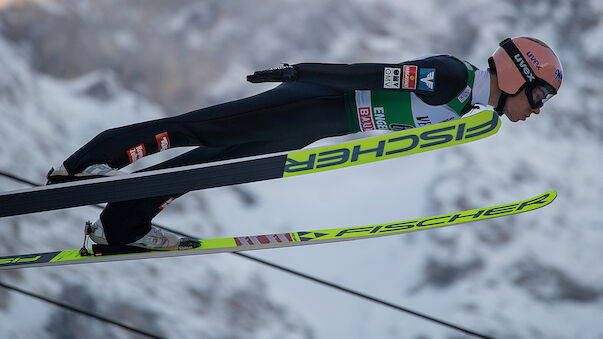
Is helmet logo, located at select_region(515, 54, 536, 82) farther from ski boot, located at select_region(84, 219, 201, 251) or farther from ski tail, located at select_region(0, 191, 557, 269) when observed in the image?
ski boot, located at select_region(84, 219, 201, 251)

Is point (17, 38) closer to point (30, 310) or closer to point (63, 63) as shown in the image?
point (63, 63)

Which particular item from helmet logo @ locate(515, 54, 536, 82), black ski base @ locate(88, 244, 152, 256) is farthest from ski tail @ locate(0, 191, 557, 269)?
helmet logo @ locate(515, 54, 536, 82)

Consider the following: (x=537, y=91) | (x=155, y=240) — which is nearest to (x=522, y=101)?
(x=537, y=91)

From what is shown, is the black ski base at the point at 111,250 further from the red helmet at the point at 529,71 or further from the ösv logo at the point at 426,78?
the red helmet at the point at 529,71

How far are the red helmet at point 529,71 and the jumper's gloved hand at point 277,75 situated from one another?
872 mm

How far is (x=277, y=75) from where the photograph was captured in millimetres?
2822

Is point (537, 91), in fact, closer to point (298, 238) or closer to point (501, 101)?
point (501, 101)

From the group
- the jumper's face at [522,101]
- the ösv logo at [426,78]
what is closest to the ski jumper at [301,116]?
the ösv logo at [426,78]

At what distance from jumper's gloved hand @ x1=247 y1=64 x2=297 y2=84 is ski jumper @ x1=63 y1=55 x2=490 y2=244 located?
28 millimetres

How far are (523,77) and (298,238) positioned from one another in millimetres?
1211

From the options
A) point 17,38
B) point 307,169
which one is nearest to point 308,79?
point 307,169

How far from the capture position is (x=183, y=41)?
24.1 ft

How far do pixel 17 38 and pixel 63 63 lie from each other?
0.47 m

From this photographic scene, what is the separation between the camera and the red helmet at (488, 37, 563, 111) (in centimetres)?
303
